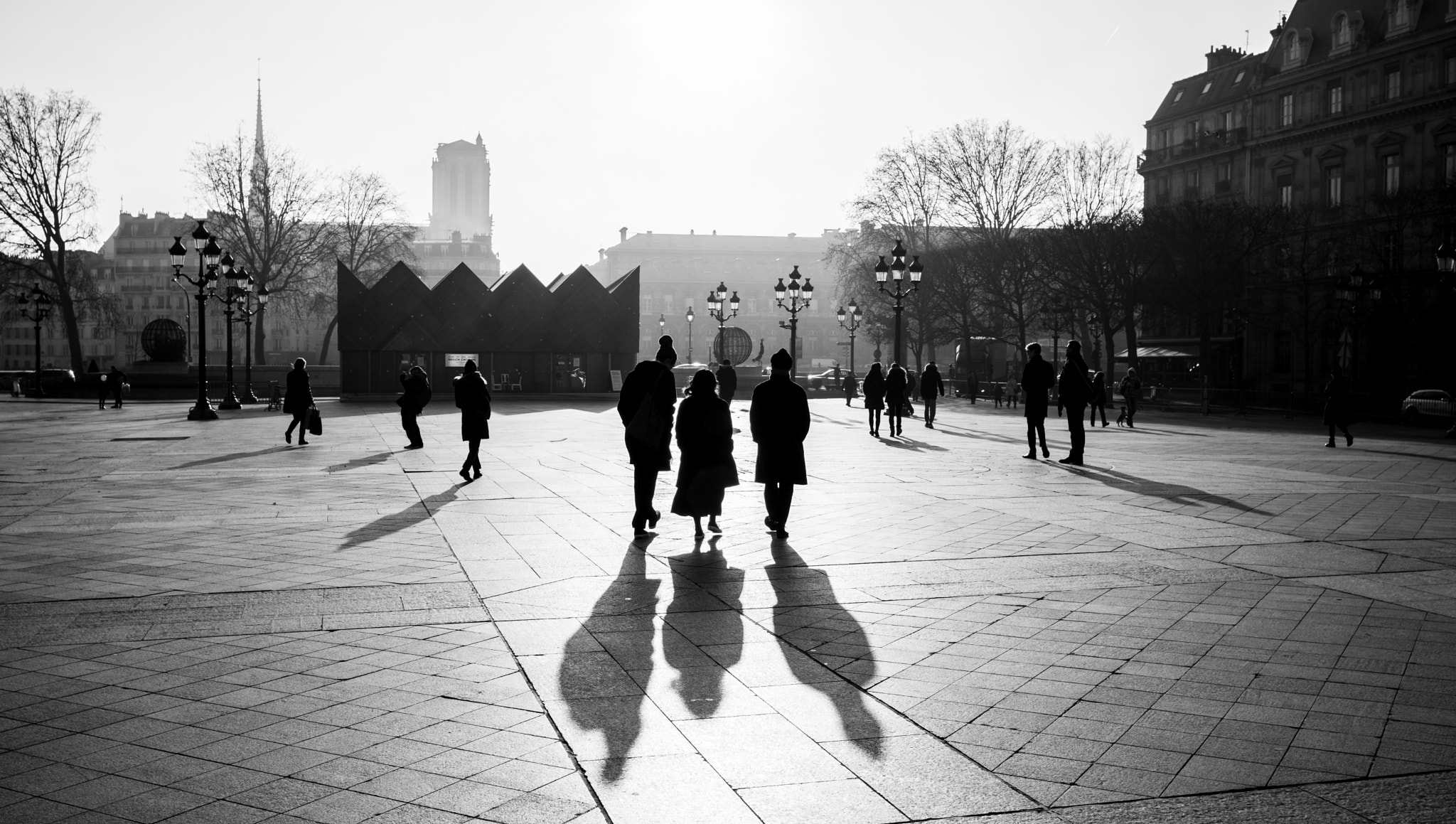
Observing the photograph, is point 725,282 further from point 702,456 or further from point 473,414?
point 702,456

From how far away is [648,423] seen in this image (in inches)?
409

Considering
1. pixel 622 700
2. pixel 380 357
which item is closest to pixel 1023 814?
pixel 622 700

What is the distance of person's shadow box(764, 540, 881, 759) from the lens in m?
4.70

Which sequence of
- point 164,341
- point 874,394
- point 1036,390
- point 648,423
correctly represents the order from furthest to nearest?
point 164,341, point 874,394, point 1036,390, point 648,423

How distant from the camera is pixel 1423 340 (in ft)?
165

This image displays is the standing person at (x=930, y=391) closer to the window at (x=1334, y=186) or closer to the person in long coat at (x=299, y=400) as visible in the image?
the person in long coat at (x=299, y=400)

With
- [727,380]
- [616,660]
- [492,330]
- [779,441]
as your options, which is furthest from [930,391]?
[492,330]

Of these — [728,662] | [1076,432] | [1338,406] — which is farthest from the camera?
[1338,406]

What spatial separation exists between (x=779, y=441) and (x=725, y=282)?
374ft

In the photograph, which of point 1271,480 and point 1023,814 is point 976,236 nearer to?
point 1271,480

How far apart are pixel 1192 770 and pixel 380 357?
48.6 m

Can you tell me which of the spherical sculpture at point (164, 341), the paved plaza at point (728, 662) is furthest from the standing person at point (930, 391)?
the spherical sculpture at point (164, 341)

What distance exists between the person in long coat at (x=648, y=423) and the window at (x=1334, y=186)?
2227 inches

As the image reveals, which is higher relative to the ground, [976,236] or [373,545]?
[976,236]
